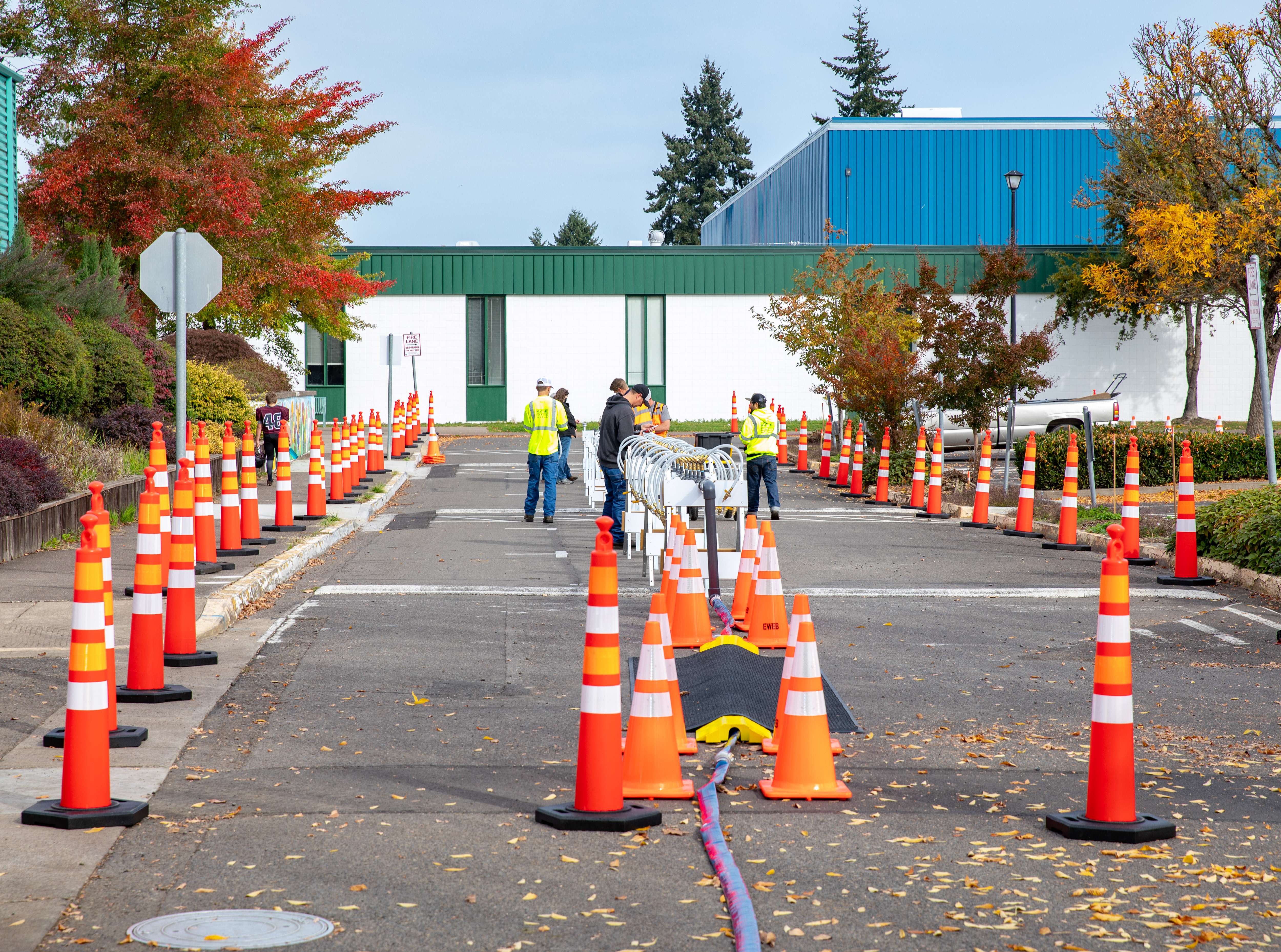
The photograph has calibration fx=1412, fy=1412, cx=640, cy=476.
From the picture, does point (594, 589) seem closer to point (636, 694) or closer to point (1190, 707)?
point (636, 694)

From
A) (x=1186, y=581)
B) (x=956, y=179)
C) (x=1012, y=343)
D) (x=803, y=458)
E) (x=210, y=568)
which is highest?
(x=956, y=179)

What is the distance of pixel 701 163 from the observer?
87.6 m

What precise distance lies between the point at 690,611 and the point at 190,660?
3175 millimetres

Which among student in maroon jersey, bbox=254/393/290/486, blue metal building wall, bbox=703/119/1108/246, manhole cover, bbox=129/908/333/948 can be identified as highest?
blue metal building wall, bbox=703/119/1108/246

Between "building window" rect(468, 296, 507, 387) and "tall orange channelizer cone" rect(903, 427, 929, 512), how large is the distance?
28.2 m

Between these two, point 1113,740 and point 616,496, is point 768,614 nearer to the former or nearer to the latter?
point 1113,740

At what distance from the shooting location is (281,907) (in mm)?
4453

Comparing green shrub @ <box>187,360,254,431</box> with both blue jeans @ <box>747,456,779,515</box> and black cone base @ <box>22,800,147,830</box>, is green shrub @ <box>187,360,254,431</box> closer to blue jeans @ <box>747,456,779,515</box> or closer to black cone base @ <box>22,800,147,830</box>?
blue jeans @ <box>747,456,779,515</box>

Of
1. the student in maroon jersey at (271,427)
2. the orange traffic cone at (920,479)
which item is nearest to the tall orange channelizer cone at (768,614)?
the orange traffic cone at (920,479)

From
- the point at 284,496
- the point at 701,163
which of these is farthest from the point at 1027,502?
the point at 701,163

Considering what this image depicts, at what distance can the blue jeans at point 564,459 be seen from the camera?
23.2 metres

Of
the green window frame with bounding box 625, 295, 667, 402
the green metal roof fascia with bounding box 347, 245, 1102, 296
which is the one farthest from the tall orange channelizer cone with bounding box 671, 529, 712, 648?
the green window frame with bounding box 625, 295, 667, 402

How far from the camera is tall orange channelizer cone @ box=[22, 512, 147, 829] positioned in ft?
17.3

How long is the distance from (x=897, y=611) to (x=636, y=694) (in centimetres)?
572
